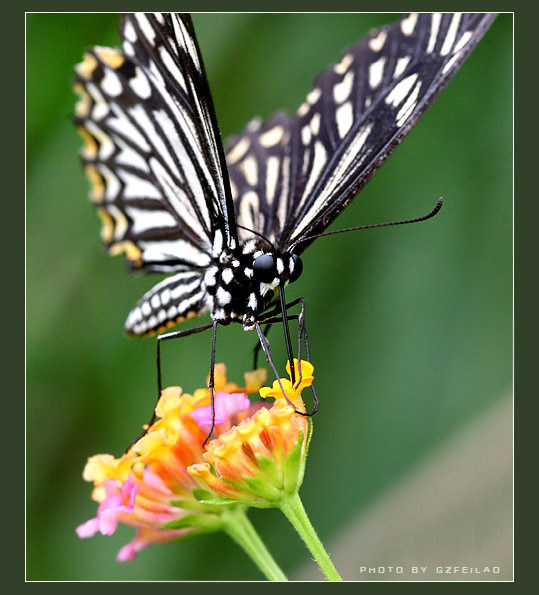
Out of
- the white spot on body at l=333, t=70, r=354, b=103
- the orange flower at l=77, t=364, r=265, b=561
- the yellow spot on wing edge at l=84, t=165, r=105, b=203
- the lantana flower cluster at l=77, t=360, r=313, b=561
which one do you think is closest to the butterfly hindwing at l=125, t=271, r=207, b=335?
the lantana flower cluster at l=77, t=360, r=313, b=561

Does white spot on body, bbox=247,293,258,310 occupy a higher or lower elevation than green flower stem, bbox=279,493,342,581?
higher

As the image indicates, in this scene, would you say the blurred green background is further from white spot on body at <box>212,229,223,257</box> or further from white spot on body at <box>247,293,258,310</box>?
white spot on body at <box>247,293,258,310</box>

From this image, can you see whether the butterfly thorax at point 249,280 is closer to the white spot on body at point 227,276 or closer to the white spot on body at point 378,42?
the white spot on body at point 227,276

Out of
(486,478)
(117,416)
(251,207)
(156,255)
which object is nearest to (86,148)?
(156,255)

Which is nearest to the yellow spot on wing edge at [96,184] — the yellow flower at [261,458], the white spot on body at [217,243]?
the white spot on body at [217,243]

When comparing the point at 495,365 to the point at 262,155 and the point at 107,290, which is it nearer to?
the point at 262,155

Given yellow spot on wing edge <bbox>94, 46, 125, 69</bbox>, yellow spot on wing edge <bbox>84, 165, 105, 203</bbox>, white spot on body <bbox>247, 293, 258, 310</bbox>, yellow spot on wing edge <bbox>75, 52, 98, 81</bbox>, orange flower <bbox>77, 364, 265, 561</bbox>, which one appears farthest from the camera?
yellow spot on wing edge <bbox>84, 165, 105, 203</bbox>
